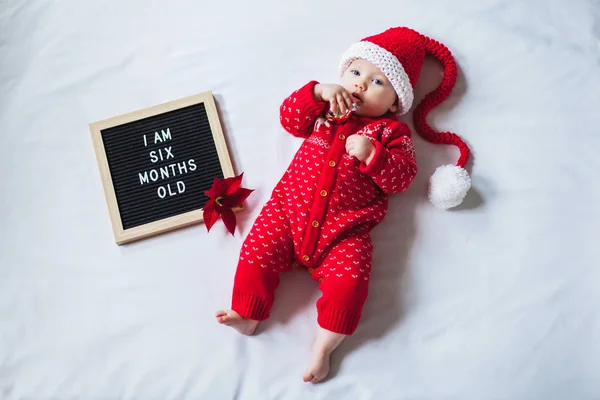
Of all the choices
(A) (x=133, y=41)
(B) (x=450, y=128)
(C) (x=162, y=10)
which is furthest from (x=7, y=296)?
(B) (x=450, y=128)

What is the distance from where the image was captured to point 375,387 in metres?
1.05

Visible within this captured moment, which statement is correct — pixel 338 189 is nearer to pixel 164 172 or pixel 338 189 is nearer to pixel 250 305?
pixel 250 305

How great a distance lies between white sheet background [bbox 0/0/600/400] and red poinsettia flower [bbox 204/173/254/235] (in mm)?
37

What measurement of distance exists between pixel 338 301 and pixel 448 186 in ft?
1.19

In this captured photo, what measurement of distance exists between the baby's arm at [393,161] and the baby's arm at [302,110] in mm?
159

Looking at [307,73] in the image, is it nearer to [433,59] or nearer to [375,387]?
[433,59]

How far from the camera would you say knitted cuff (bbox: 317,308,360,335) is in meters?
1.02

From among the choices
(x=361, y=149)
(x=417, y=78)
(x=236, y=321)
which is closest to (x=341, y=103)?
(x=361, y=149)

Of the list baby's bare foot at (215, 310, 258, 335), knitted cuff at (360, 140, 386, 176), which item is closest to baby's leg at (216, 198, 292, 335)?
baby's bare foot at (215, 310, 258, 335)

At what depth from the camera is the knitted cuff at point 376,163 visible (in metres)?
1.06

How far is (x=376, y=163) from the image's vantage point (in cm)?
107

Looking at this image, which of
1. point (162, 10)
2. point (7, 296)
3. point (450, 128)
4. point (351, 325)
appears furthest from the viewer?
point (162, 10)

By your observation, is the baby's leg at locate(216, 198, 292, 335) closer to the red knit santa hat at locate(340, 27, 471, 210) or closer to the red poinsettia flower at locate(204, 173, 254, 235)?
the red poinsettia flower at locate(204, 173, 254, 235)

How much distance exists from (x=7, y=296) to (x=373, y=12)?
114cm
